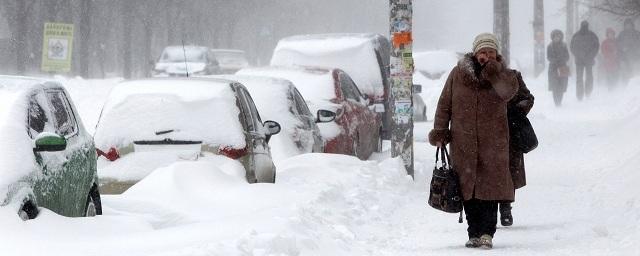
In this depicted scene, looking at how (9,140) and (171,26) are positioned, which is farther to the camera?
(171,26)

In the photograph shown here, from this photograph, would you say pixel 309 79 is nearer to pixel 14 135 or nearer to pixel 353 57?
pixel 353 57

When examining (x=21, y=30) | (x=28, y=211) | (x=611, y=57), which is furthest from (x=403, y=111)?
(x=21, y=30)

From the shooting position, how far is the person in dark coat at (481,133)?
28.6 feet

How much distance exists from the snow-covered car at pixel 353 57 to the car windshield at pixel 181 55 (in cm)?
1875

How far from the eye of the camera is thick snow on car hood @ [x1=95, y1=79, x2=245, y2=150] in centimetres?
1018

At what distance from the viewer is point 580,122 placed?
918 inches

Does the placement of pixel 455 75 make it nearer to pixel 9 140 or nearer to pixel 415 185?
pixel 9 140

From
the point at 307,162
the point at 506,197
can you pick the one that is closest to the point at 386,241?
the point at 506,197

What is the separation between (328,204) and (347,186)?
1.34 metres

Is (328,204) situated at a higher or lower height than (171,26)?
lower

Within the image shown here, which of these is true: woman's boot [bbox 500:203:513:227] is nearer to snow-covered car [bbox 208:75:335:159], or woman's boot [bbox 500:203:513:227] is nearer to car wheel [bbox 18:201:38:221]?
snow-covered car [bbox 208:75:335:159]

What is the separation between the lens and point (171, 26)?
58438 mm

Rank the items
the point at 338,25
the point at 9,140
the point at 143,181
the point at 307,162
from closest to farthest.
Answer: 1. the point at 9,140
2. the point at 143,181
3. the point at 307,162
4. the point at 338,25

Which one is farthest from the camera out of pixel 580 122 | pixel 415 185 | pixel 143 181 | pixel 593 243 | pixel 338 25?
pixel 338 25
